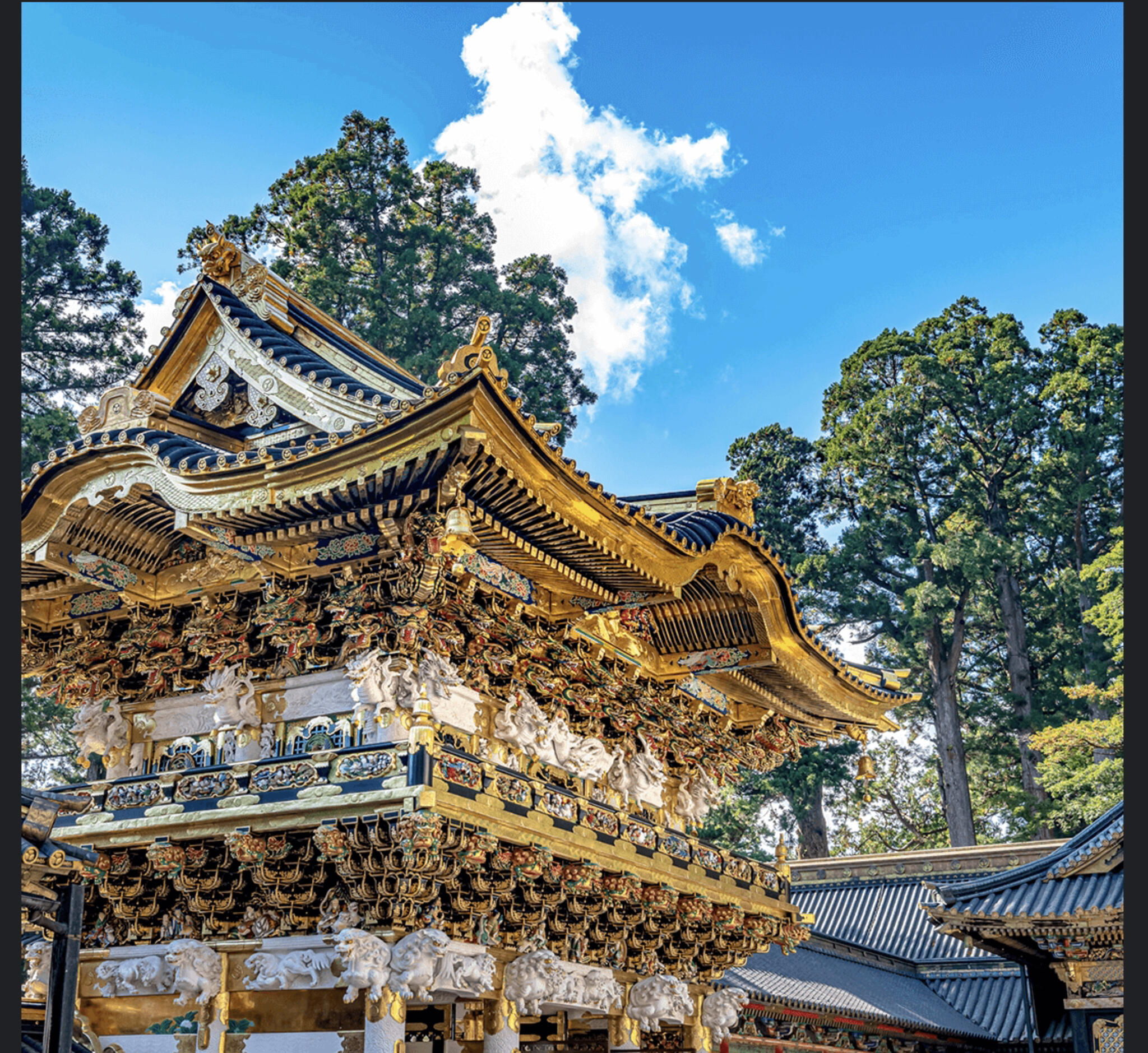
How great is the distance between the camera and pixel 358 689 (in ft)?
36.4

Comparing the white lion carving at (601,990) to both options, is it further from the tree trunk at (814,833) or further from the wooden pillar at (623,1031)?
the tree trunk at (814,833)

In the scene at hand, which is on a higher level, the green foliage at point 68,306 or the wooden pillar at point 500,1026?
the green foliage at point 68,306

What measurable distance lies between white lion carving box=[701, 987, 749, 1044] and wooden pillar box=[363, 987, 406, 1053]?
250 inches

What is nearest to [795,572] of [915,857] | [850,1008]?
[915,857]

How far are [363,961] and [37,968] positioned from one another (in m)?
4.44

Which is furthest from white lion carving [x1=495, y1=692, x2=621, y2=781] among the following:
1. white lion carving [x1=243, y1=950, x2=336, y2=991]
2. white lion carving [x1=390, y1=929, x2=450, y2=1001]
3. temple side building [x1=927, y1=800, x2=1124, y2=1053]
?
temple side building [x1=927, y1=800, x2=1124, y2=1053]

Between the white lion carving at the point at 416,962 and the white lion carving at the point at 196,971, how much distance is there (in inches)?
73.2

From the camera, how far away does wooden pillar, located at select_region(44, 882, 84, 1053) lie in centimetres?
618

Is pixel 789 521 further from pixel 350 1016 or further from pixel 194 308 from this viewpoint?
pixel 350 1016

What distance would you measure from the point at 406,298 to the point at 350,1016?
22.5m

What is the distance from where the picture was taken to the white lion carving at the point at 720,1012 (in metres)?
15.5

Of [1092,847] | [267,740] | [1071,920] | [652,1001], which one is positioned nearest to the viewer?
[267,740]

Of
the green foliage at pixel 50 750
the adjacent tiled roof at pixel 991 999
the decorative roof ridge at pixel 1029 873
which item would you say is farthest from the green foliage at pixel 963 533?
the green foliage at pixel 50 750

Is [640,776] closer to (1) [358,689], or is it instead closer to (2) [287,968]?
(1) [358,689]
